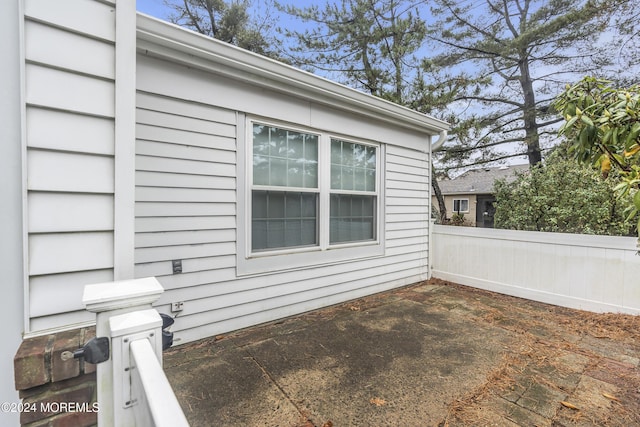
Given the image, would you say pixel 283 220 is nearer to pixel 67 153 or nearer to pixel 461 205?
pixel 67 153

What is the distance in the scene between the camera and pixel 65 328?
1073 mm

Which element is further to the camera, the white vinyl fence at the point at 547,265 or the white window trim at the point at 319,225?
the white vinyl fence at the point at 547,265

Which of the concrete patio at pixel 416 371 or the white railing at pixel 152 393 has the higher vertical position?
the white railing at pixel 152 393

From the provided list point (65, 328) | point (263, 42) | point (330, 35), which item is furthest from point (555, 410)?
point (263, 42)

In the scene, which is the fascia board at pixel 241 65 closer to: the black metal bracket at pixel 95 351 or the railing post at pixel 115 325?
the railing post at pixel 115 325

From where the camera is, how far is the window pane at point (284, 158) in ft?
10.8

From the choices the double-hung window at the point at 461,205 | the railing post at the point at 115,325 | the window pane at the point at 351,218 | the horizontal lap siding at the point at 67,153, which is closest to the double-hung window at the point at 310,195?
the window pane at the point at 351,218

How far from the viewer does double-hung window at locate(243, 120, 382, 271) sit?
10.9 ft

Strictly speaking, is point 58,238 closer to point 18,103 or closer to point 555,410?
point 18,103

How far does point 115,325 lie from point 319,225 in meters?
3.04

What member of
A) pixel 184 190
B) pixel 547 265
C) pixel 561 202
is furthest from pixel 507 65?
pixel 184 190

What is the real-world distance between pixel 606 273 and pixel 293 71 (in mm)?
4802

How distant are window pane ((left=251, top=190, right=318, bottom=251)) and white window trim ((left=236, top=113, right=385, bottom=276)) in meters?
0.08

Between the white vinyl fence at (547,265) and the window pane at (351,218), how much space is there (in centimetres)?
191
